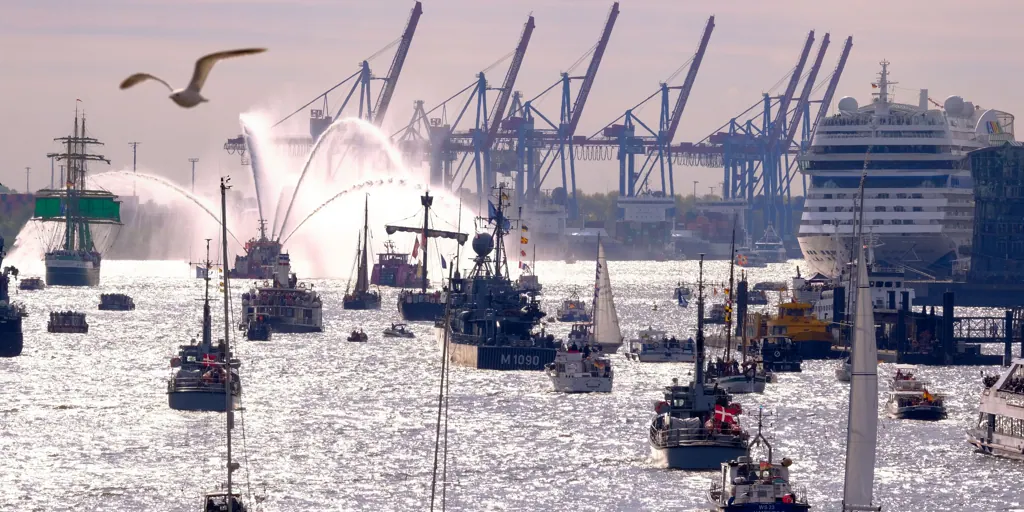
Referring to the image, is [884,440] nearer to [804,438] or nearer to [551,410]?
[804,438]

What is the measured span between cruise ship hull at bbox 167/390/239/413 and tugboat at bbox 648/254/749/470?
81.8 ft

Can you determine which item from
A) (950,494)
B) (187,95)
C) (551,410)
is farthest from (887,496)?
(187,95)

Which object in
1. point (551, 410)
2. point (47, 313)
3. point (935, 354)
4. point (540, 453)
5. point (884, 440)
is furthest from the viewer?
point (47, 313)

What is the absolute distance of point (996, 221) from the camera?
194 metres

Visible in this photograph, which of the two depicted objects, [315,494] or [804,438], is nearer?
[315,494]

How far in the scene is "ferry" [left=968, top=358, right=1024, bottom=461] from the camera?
6931 centimetres

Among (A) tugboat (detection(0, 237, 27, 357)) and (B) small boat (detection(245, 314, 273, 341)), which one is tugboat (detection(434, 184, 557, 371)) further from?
(B) small boat (detection(245, 314, 273, 341))

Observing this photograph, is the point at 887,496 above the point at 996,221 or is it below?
below

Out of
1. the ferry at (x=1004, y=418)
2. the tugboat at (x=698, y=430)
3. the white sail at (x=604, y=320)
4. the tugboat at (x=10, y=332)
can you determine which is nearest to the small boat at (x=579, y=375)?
the white sail at (x=604, y=320)

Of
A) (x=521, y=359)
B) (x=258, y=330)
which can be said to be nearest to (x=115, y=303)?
(x=258, y=330)

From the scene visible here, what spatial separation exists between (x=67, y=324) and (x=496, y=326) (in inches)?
1974

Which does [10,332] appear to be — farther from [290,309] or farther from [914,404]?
[914,404]

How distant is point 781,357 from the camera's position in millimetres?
114000

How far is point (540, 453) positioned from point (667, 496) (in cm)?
1270
